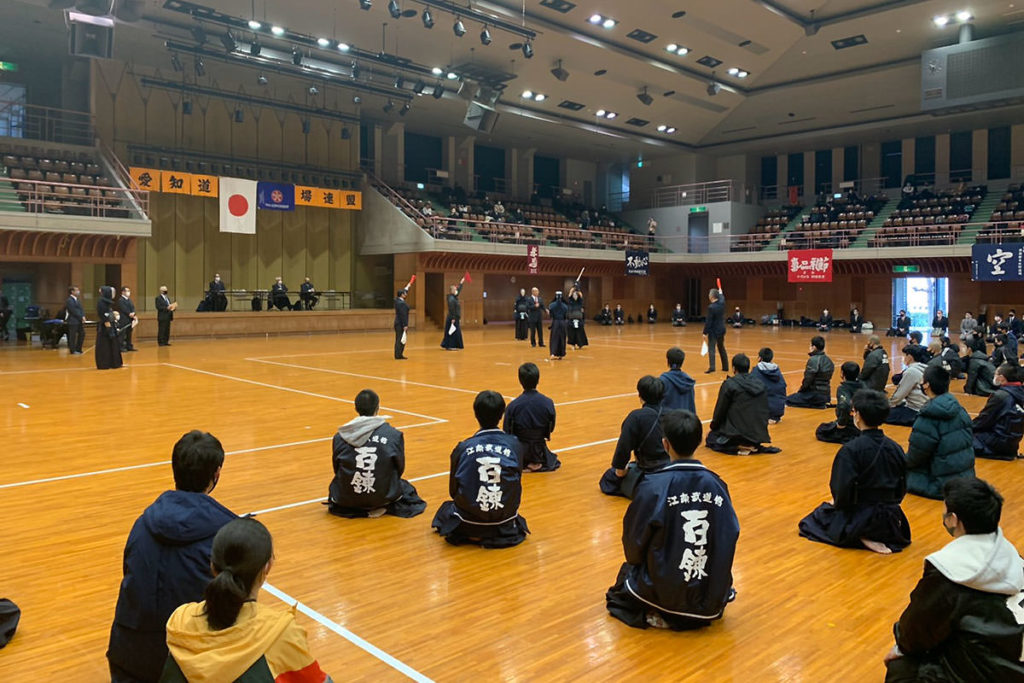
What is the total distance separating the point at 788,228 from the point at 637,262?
7058mm

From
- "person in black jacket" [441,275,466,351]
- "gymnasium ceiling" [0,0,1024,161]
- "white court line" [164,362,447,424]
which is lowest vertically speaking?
"white court line" [164,362,447,424]

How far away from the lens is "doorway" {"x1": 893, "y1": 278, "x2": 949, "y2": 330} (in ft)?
95.6

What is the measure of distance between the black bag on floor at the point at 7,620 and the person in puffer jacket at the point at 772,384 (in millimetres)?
7532

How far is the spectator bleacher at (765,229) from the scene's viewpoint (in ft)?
107

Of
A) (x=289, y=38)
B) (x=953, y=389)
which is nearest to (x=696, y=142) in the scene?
(x=289, y=38)

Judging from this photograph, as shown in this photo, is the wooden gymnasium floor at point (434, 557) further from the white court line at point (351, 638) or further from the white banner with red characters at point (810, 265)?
the white banner with red characters at point (810, 265)

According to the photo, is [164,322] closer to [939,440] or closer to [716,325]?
[716,325]

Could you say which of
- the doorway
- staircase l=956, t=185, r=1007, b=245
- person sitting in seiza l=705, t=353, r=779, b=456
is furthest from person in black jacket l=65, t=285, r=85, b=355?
the doorway

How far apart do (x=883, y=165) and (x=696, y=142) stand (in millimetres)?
8222

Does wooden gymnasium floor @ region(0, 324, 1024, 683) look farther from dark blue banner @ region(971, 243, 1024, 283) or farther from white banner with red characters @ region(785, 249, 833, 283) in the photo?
white banner with red characters @ region(785, 249, 833, 283)

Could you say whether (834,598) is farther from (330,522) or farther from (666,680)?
(330,522)

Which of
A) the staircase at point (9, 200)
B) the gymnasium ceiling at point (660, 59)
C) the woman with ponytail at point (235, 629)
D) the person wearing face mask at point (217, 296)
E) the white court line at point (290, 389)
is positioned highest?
the gymnasium ceiling at point (660, 59)

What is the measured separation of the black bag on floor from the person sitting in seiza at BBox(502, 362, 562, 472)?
3.69m

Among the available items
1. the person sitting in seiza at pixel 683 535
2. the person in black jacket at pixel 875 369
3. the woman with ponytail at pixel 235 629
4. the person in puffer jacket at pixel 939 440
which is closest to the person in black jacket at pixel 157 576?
the woman with ponytail at pixel 235 629
